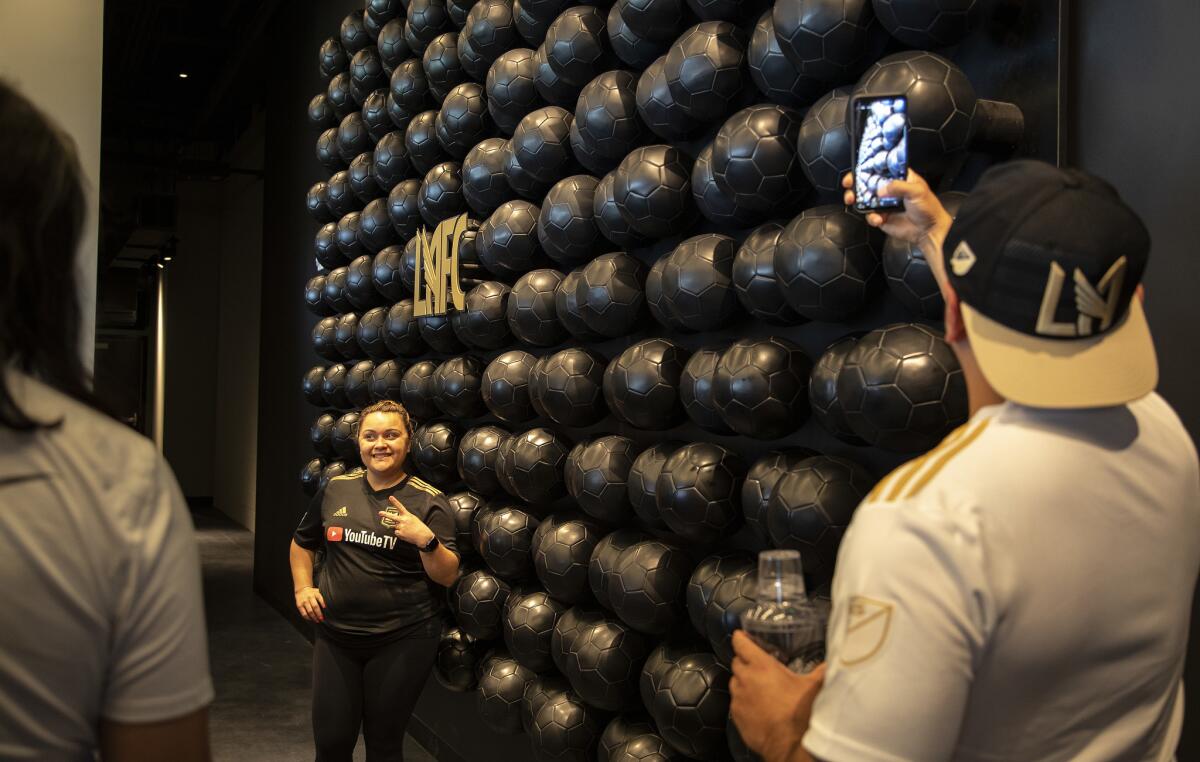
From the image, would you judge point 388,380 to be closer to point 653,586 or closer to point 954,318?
point 653,586

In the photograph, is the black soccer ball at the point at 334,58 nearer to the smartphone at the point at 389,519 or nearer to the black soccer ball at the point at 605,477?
the smartphone at the point at 389,519

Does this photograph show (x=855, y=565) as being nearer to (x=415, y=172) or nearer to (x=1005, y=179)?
(x=1005, y=179)

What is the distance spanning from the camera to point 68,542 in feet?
3.14

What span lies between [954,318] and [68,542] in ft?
3.41

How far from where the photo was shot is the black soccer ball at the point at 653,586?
2.83 meters

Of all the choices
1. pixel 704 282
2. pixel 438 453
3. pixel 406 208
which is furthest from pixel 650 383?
pixel 406 208

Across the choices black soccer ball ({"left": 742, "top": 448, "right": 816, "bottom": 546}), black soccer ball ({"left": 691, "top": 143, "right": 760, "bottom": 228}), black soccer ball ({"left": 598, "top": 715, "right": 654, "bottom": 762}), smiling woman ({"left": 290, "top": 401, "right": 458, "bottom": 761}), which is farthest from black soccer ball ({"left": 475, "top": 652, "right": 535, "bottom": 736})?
black soccer ball ({"left": 691, "top": 143, "right": 760, "bottom": 228})

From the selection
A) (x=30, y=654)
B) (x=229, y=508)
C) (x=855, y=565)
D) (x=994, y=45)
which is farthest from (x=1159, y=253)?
(x=229, y=508)

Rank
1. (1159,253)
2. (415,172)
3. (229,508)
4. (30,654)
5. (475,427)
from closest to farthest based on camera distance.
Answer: (30,654), (1159,253), (475,427), (415,172), (229,508)

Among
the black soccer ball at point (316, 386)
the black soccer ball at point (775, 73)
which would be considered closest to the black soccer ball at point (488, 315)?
the black soccer ball at point (775, 73)

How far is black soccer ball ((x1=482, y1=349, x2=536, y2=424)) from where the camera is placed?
146 inches

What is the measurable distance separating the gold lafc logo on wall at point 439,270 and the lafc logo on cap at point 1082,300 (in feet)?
10.4

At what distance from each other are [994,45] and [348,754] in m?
3.06

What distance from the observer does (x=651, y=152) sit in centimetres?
294
